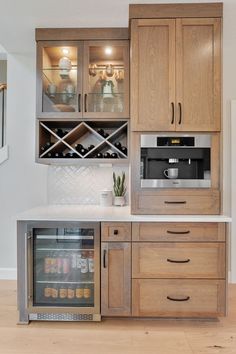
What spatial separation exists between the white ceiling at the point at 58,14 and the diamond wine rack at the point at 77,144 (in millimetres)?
873

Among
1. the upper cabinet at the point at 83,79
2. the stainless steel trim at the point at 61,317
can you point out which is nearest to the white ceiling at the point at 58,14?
the upper cabinet at the point at 83,79

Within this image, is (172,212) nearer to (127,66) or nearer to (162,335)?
(162,335)

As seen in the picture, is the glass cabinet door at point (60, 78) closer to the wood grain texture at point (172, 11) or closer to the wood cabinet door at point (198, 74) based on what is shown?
the wood grain texture at point (172, 11)

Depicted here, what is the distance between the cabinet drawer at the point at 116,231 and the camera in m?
2.20

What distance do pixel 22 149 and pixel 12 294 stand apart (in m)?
1.54

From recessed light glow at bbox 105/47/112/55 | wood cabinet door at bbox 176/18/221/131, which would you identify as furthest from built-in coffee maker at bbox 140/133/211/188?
recessed light glow at bbox 105/47/112/55

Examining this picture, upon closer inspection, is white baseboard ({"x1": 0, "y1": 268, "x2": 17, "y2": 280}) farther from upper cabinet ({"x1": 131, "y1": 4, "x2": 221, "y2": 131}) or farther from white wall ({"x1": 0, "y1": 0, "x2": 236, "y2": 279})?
upper cabinet ({"x1": 131, "y1": 4, "x2": 221, "y2": 131})

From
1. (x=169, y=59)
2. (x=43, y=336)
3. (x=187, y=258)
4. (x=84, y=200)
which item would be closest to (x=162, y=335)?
(x=187, y=258)

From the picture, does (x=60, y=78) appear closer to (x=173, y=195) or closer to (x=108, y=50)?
(x=108, y=50)

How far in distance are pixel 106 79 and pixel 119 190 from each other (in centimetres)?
113

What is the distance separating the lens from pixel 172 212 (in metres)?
2.35

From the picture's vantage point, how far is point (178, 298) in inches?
86.1

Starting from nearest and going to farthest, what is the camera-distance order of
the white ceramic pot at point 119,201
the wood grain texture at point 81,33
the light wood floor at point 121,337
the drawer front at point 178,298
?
the light wood floor at point 121,337 → the drawer front at point 178,298 → the wood grain texture at point 81,33 → the white ceramic pot at point 119,201

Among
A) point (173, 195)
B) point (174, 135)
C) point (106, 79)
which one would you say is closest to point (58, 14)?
point (106, 79)
